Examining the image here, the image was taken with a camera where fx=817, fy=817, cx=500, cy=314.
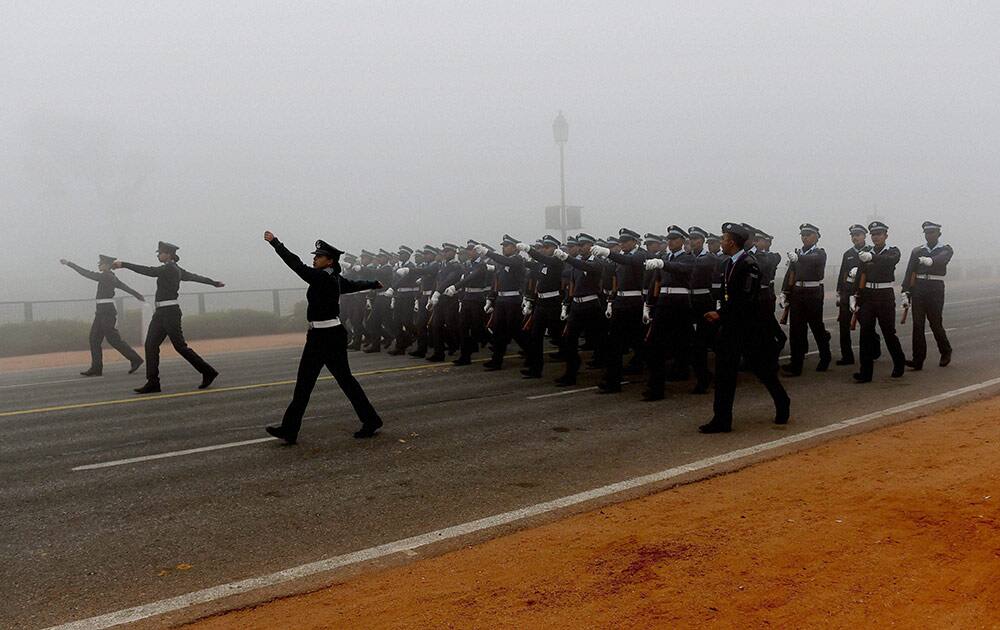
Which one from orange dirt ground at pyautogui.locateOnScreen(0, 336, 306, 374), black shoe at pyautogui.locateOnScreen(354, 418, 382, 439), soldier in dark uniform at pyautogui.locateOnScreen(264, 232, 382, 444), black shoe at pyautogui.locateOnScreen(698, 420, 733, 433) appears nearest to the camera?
soldier in dark uniform at pyautogui.locateOnScreen(264, 232, 382, 444)

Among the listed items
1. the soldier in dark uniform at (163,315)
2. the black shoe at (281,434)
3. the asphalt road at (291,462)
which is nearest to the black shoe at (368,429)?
the asphalt road at (291,462)

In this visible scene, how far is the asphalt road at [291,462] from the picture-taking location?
186 inches

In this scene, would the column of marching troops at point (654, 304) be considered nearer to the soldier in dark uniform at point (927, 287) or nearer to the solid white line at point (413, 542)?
the soldier in dark uniform at point (927, 287)

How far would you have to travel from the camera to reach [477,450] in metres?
7.27

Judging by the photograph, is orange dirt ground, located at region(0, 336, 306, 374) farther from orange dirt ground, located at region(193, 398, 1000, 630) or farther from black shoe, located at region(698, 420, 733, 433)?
A: orange dirt ground, located at region(193, 398, 1000, 630)

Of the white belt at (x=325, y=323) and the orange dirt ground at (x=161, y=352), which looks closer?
the white belt at (x=325, y=323)

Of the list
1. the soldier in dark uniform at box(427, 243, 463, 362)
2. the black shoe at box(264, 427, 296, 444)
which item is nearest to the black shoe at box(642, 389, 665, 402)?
the black shoe at box(264, 427, 296, 444)

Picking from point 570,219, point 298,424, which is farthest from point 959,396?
point 570,219

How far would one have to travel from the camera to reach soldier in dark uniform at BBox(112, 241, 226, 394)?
11031 millimetres

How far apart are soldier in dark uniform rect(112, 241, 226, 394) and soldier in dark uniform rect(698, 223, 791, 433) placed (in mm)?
7096

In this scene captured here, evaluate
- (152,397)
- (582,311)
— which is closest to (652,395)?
(582,311)

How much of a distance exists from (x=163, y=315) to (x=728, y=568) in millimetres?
9071

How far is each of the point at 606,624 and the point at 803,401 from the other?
635 cm

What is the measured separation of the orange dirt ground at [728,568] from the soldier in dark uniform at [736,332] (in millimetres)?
1903
